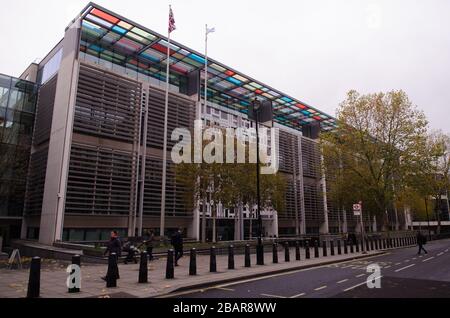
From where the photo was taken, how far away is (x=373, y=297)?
8.34 metres

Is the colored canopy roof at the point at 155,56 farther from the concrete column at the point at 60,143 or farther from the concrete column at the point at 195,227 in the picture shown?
the concrete column at the point at 195,227

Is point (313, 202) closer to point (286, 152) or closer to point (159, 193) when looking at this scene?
point (286, 152)

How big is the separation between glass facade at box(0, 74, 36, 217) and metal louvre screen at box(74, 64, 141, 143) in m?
6.44

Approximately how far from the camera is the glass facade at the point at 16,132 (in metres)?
25.4

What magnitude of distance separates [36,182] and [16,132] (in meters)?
5.82

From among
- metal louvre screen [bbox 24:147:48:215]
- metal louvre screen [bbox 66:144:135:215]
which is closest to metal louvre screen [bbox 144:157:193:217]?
metal louvre screen [bbox 66:144:135:215]

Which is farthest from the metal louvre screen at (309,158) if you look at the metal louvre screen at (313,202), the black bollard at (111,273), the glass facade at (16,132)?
the black bollard at (111,273)

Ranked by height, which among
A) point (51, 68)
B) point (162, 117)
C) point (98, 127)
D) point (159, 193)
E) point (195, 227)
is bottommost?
point (195, 227)

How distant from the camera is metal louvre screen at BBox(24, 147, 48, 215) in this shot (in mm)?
25516

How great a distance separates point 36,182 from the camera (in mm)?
26531

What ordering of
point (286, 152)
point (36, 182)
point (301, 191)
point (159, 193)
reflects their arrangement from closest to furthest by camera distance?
point (36, 182) < point (159, 193) < point (286, 152) < point (301, 191)

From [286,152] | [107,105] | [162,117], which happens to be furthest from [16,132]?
[286,152]

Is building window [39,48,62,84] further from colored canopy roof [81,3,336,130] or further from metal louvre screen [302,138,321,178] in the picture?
metal louvre screen [302,138,321,178]
